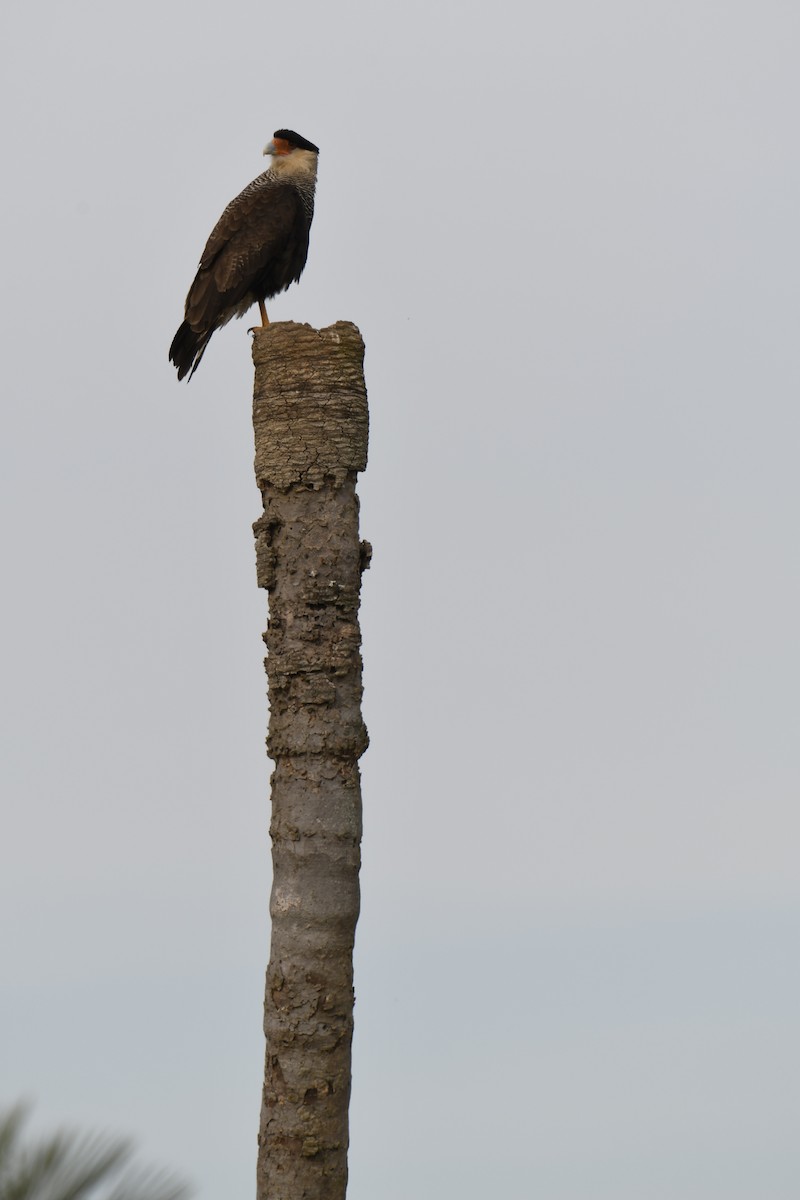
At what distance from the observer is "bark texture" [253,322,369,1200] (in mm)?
9188

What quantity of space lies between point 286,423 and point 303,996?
10.2ft

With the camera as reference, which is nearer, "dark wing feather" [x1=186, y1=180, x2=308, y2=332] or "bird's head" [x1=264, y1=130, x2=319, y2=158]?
"dark wing feather" [x1=186, y1=180, x2=308, y2=332]

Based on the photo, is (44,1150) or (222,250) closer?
(44,1150)

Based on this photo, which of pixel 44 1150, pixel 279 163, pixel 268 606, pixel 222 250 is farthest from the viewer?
pixel 279 163

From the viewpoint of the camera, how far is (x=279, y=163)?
1338 cm

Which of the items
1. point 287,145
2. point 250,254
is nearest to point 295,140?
point 287,145

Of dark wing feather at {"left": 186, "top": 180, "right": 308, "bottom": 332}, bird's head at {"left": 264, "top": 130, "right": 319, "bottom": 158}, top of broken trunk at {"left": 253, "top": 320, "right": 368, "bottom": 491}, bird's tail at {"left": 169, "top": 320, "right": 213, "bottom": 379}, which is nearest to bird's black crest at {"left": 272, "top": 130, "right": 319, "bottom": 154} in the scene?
bird's head at {"left": 264, "top": 130, "right": 319, "bottom": 158}

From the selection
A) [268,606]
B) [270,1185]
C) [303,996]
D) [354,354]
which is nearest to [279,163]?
[354,354]

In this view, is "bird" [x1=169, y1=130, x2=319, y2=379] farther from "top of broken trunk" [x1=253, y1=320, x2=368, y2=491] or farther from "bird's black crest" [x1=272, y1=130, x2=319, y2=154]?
"top of broken trunk" [x1=253, y1=320, x2=368, y2=491]

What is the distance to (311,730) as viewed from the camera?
9.39 meters

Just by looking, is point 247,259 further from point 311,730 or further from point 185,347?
point 311,730

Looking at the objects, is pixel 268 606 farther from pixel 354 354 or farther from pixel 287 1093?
pixel 287 1093

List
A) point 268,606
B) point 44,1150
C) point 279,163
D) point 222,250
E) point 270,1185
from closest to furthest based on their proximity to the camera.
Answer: point 44,1150 → point 270,1185 → point 268,606 → point 222,250 → point 279,163

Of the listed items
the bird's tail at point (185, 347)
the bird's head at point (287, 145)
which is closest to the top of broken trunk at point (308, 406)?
the bird's tail at point (185, 347)
